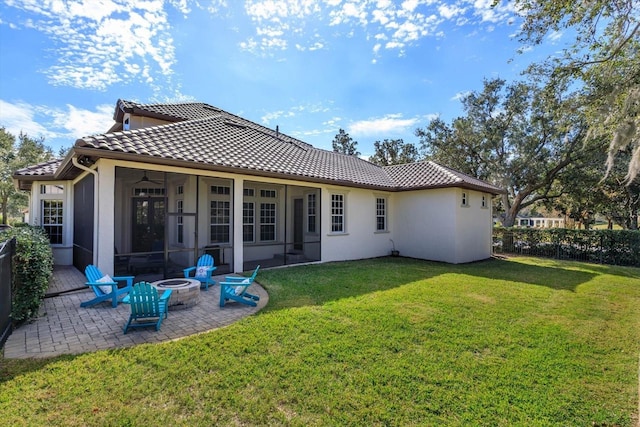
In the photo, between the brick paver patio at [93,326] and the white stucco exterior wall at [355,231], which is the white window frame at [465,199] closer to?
the white stucco exterior wall at [355,231]

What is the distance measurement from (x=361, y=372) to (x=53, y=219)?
1383 centimetres

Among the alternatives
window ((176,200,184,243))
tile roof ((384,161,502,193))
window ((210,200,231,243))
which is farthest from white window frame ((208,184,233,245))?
tile roof ((384,161,502,193))

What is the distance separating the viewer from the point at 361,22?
1103cm

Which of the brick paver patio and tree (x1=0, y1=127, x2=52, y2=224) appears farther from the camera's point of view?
tree (x1=0, y1=127, x2=52, y2=224)

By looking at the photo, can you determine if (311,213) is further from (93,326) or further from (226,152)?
(93,326)

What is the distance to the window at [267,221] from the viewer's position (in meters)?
12.8

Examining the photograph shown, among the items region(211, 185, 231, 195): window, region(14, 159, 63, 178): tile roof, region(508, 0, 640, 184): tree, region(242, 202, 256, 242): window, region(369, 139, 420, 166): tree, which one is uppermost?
region(369, 139, 420, 166): tree

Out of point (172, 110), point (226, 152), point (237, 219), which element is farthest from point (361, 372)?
point (172, 110)

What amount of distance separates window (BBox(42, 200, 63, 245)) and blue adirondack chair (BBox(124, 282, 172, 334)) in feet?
32.4

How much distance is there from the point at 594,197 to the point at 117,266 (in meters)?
30.8

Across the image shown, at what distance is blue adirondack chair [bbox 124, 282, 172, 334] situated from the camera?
15.8ft

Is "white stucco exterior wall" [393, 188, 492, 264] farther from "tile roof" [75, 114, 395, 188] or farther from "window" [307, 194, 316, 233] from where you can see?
"window" [307, 194, 316, 233]

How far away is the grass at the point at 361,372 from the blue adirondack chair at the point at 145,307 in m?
0.82

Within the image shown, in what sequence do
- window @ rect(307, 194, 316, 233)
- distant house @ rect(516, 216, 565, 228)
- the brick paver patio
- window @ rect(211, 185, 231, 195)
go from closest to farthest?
1. the brick paver patio
2. window @ rect(211, 185, 231, 195)
3. window @ rect(307, 194, 316, 233)
4. distant house @ rect(516, 216, 565, 228)
